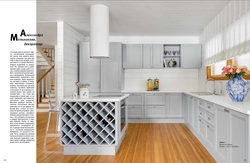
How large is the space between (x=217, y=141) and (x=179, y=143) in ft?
3.83

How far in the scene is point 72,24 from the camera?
17.7 feet

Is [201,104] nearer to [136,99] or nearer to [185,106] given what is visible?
[185,106]

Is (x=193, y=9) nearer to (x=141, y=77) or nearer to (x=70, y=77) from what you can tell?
(x=141, y=77)

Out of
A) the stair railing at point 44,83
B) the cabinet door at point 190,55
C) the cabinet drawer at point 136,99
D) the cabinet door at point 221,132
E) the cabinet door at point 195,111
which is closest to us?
the cabinet door at point 221,132

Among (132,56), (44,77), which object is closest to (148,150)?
(132,56)

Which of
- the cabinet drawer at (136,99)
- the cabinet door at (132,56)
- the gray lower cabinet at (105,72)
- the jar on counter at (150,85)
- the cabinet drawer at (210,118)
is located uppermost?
the cabinet door at (132,56)

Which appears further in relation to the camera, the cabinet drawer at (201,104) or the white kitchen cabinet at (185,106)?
→ the white kitchen cabinet at (185,106)

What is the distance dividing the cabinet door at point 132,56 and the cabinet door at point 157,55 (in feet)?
1.30

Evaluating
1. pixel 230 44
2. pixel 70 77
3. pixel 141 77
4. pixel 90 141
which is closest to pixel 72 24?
pixel 70 77

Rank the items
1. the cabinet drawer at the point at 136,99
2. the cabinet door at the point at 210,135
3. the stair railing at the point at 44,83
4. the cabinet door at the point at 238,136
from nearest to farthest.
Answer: the cabinet door at the point at 238,136 < the cabinet door at the point at 210,135 < the cabinet drawer at the point at 136,99 < the stair railing at the point at 44,83

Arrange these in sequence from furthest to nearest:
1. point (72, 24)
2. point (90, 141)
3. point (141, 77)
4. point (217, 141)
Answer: point (141, 77)
point (72, 24)
point (90, 141)
point (217, 141)

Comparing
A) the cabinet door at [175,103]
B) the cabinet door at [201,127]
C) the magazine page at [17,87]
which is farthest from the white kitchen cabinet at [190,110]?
the magazine page at [17,87]

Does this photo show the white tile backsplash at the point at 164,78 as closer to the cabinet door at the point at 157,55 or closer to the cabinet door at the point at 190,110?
the cabinet door at the point at 157,55

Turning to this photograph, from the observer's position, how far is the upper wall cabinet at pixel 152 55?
6215 mm
